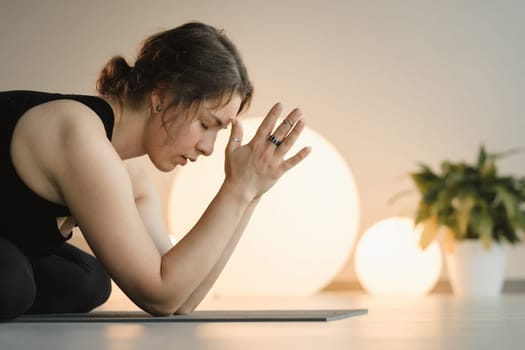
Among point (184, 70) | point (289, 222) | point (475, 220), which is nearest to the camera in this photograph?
point (184, 70)

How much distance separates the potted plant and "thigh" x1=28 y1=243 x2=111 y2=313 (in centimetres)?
145

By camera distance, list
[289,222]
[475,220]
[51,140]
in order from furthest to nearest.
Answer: [475,220]
[289,222]
[51,140]

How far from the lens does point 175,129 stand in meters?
1.55

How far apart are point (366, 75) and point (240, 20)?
22.5 inches

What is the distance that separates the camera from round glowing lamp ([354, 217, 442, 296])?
124 inches

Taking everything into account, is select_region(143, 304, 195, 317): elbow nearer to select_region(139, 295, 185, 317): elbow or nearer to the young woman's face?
select_region(139, 295, 185, 317): elbow

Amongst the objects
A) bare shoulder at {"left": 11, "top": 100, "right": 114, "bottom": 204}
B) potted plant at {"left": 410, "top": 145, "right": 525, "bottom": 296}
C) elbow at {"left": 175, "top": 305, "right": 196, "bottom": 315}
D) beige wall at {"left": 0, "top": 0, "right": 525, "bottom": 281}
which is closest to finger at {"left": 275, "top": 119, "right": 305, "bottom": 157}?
bare shoulder at {"left": 11, "top": 100, "right": 114, "bottom": 204}

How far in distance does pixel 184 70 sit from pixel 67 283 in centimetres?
60

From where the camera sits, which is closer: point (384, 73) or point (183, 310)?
point (183, 310)

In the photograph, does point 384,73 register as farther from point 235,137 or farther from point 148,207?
point 235,137

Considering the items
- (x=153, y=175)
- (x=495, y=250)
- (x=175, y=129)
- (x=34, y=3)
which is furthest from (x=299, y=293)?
(x=34, y=3)

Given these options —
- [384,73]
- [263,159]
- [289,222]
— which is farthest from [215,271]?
[384,73]

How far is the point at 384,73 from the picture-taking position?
3652 millimetres

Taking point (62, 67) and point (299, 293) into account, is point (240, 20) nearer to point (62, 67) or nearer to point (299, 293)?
point (62, 67)
